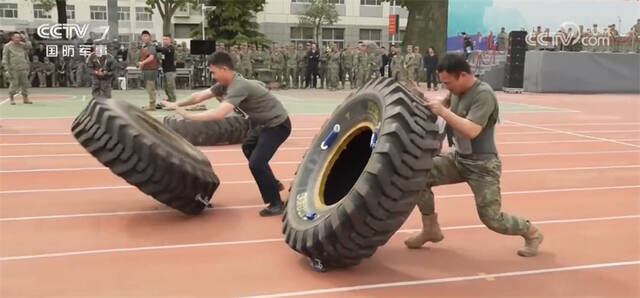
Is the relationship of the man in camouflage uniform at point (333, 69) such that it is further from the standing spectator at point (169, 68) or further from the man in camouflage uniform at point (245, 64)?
the standing spectator at point (169, 68)

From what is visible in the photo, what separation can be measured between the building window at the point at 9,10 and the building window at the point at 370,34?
92.6 feet

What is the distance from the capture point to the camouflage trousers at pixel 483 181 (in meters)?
4.51

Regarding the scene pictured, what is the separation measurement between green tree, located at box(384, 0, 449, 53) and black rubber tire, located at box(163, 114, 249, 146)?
848 inches

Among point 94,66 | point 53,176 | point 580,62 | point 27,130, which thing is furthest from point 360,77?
point 53,176

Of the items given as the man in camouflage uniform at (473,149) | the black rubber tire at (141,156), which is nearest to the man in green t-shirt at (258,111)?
the black rubber tire at (141,156)

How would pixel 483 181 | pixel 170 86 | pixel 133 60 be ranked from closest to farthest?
pixel 483 181, pixel 170 86, pixel 133 60

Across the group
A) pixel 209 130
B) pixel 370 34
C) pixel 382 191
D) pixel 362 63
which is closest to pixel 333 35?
pixel 370 34

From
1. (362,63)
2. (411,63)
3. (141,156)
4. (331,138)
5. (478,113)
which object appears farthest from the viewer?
(362,63)

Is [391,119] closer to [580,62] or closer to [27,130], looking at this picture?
[27,130]

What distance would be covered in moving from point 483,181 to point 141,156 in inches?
109

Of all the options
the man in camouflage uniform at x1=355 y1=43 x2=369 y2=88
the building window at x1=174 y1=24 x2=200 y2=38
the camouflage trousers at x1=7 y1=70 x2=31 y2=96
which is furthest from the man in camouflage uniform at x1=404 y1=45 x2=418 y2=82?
the building window at x1=174 y1=24 x2=200 y2=38

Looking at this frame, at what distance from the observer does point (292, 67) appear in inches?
960

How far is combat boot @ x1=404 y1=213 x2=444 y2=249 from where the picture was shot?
16.3 feet

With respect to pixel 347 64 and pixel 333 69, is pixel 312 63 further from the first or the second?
pixel 347 64
